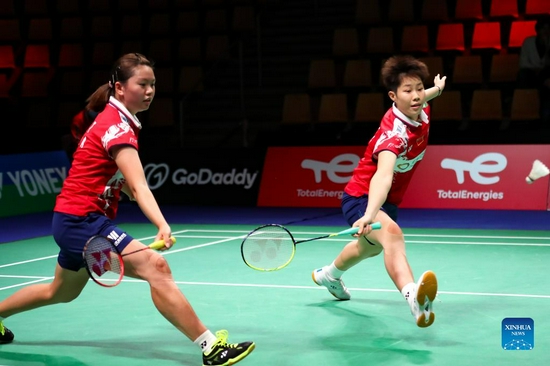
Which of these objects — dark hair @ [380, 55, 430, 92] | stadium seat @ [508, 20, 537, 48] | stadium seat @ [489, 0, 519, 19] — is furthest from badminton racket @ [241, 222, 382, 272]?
stadium seat @ [489, 0, 519, 19]

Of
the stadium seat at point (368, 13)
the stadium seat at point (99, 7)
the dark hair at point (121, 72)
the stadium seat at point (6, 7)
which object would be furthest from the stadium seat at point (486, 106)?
the stadium seat at point (6, 7)

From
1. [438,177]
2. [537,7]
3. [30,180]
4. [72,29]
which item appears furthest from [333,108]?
[72,29]

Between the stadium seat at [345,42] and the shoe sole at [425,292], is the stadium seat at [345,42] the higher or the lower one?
the higher one

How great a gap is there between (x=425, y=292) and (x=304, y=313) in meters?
1.45

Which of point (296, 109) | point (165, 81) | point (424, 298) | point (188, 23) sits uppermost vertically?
point (188, 23)

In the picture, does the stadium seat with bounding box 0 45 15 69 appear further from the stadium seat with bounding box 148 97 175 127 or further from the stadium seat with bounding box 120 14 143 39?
the stadium seat with bounding box 148 97 175 127

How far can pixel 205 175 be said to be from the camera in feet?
45.4

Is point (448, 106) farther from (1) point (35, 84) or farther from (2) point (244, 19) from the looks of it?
(1) point (35, 84)

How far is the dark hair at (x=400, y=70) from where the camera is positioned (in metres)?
5.64

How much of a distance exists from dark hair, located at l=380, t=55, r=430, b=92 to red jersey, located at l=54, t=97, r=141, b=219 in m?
1.69

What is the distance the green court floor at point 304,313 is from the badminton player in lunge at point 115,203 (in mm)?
366

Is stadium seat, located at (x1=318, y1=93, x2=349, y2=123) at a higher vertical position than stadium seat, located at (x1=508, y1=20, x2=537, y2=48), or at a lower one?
lower

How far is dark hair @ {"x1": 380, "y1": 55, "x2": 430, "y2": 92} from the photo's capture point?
5.64 metres

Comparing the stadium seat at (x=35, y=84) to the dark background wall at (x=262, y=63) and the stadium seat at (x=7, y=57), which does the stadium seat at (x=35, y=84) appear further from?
the stadium seat at (x=7, y=57)
